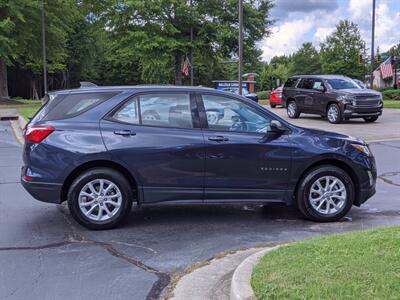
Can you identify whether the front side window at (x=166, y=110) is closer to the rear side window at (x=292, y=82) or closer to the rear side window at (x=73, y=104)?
the rear side window at (x=73, y=104)

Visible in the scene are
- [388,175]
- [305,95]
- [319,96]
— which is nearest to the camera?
[388,175]

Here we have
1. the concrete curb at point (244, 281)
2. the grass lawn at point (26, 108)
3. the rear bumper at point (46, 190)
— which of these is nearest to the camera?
the concrete curb at point (244, 281)

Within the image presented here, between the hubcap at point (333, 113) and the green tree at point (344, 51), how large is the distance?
49.1 meters

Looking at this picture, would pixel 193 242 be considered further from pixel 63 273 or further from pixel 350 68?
pixel 350 68

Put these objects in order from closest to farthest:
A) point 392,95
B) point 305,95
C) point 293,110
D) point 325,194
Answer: point 325,194
point 305,95
point 293,110
point 392,95

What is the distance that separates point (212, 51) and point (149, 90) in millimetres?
35289

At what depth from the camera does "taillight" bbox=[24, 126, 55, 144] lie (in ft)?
21.6

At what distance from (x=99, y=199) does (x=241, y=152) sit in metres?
1.76

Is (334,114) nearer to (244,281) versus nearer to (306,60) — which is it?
(244,281)

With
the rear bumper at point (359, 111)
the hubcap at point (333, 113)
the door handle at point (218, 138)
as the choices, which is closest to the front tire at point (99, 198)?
the door handle at point (218, 138)

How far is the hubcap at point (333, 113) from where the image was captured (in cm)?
2023

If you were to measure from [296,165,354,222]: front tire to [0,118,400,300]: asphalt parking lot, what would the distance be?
0.15 metres

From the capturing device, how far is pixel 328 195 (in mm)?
7031

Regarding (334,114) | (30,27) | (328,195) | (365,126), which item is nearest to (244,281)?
(328,195)
